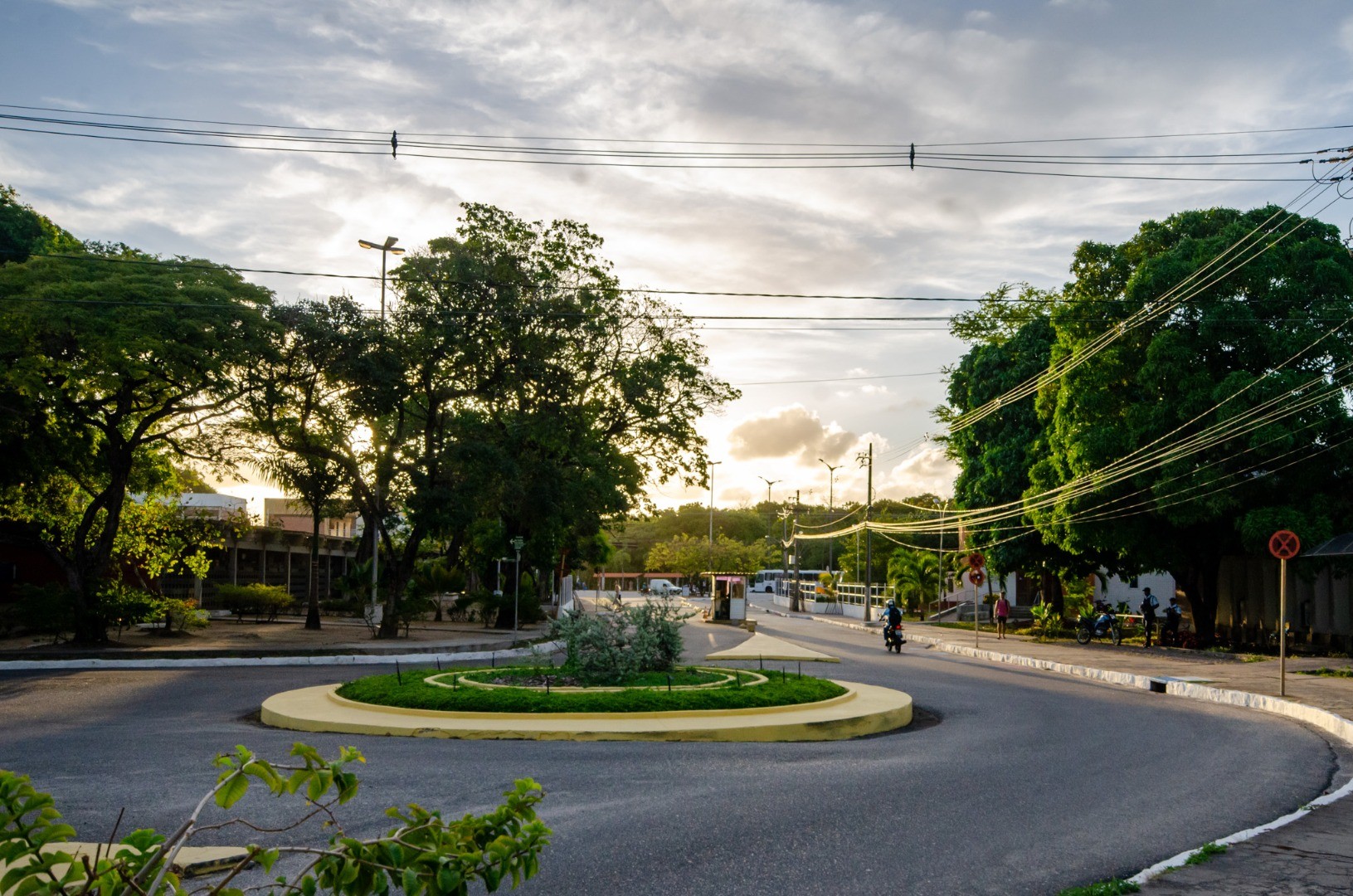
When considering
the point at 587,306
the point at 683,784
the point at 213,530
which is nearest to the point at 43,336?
the point at 213,530

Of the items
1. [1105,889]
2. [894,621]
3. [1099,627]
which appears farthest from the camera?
[1099,627]

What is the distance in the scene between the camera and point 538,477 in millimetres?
33281

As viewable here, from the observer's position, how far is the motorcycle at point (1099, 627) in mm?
34688

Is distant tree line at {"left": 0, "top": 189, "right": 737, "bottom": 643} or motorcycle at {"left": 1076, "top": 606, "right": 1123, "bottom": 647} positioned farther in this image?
motorcycle at {"left": 1076, "top": 606, "right": 1123, "bottom": 647}

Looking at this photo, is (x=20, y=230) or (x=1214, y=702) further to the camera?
(x=20, y=230)

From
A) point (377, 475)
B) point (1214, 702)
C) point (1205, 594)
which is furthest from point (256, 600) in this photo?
point (1205, 594)

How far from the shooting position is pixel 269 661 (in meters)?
23.8

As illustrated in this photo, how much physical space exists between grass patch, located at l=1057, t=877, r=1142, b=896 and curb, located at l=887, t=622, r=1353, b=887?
0.47 ft

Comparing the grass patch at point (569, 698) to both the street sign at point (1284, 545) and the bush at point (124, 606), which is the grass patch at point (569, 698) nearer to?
the street sign at point (1284, 545)

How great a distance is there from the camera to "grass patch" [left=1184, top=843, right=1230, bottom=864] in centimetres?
703

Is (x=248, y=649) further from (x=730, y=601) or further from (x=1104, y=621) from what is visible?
(x=730, y=601)

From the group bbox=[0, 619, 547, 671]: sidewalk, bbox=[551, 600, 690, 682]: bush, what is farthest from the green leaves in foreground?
bbox=[0, 619, 547, 671]: sidewalk

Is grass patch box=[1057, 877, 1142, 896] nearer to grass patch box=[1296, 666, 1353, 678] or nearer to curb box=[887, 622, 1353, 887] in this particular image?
curb box=[887, 622, 1353, 887]

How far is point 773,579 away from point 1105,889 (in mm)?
119891
